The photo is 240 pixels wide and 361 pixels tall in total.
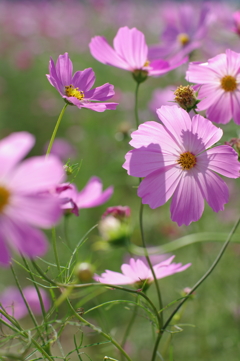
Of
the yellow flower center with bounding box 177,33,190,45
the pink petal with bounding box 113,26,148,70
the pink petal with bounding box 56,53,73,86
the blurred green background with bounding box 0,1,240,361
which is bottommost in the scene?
the blurred green background with bounding box 0,1,240,361

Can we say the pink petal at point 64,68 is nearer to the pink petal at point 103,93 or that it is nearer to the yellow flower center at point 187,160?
the pink petal at point 103,93

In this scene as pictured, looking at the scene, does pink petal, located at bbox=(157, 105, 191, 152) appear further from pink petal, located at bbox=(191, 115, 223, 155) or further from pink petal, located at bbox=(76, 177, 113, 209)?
pink petal, located at bbox=(76, 177, 113, 209)

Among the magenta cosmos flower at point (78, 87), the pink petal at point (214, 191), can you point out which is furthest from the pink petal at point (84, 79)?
the pink petal at point (214, 191)

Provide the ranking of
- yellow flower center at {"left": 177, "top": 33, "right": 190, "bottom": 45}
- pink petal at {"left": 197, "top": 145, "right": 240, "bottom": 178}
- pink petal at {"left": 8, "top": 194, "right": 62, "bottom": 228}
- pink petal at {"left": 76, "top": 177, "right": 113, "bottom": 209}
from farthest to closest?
yellow flower center at {"left": 177, "top": 33, "right": 190, "bottom": 45}, pink petal at {"left": 76, "top": 177, "right": 113, "bottom": 209}, pink petal at {"left": 197, "top": 145, "right": 240, "bottom": 178}, pink petal at {"left": 8, "top": 194, "right": 62, "bottom": 228}

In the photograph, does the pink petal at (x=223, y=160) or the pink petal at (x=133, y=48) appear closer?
the pink petal at (x=223, y=160)

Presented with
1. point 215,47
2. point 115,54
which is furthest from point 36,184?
point 215,47

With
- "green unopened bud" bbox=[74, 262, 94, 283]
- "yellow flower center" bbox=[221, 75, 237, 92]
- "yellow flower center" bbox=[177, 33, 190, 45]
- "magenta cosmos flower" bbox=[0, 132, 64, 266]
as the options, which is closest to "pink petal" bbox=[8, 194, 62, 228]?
"magenta cosmos flower" bbox=[0, 132, 64, 266]

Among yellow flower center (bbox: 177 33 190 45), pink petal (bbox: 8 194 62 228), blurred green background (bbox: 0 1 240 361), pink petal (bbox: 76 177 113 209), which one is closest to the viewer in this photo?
pink petal (bbox: 8 194 62 228)
